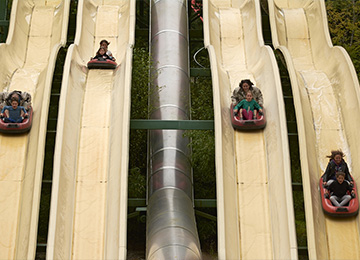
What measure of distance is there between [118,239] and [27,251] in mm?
1827

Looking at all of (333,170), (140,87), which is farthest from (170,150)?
(333,170)

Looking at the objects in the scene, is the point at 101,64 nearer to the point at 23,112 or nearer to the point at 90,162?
the point at 23,112

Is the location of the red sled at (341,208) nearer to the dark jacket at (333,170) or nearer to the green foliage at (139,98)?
the dark jacket at (333,170)

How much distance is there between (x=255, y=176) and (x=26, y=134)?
5224mm

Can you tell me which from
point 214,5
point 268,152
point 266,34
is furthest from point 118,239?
point 266,34

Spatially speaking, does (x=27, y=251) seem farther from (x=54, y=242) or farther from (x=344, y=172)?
(x=344, y=172)

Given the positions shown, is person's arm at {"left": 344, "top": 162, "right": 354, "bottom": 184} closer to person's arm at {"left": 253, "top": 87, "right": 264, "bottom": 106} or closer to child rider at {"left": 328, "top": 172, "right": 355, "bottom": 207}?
child rider at {"left": 328, "top": 172, "right": 355, "bottom": 207}

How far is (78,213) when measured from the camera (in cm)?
1312

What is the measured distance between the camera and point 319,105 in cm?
1539

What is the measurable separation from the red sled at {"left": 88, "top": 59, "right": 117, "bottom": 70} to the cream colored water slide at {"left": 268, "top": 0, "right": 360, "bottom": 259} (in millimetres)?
4507

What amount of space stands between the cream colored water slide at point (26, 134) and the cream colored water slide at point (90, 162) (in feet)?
1.36

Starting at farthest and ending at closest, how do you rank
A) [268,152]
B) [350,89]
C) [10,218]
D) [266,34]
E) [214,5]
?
[266,34]
[214,5]
[350,89]
[268,152]
[10,218]

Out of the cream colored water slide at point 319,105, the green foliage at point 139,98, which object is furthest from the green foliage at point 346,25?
the green foliage at point 139,98

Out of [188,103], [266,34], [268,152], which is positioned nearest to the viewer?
[268,152]
